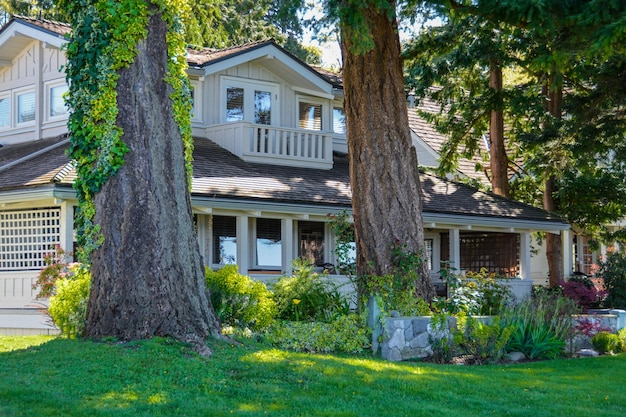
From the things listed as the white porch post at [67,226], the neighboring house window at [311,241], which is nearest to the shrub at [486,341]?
the white porch post at [67,226]

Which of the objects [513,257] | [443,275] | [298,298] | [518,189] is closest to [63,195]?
[298,298]

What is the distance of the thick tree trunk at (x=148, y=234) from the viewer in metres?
10.5

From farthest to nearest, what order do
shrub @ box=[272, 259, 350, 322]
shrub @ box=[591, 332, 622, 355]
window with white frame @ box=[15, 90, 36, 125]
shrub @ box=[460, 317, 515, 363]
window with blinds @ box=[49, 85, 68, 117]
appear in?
window with white frame @ box=[15, 90, 36, 125], window with blinds @ box=[49, 85, 68, 117], shrub @ box=[591, 332, 622, 355], shrub @ box=[272, 259, 350, 322], shrub @ box=[460, 317, 515, 363]

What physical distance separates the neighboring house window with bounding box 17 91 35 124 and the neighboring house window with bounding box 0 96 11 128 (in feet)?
1.22

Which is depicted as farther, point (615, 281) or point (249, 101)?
point (249, 101)

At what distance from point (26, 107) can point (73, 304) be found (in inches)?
457

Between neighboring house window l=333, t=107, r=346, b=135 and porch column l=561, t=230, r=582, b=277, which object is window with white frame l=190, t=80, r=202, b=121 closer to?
neighboring house window l=333, t=107, r=346, b=135

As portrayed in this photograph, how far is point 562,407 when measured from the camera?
948 centimetres

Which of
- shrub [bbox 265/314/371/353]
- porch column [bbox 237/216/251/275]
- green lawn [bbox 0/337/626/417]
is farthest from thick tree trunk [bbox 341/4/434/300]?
porch column [bbox 237/216/251/275]

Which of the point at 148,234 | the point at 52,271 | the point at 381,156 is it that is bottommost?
the point at 52,271

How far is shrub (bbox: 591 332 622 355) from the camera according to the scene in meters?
14.4

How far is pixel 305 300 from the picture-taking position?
556 inches

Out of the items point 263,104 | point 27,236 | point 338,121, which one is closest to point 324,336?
point 27,236

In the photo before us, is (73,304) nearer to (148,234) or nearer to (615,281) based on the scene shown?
(148,234)
